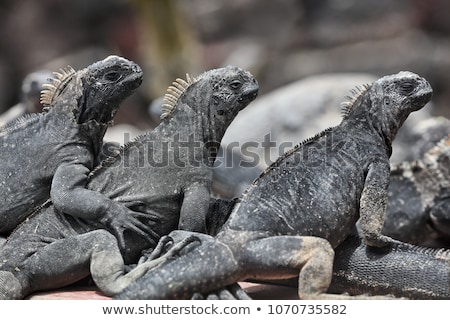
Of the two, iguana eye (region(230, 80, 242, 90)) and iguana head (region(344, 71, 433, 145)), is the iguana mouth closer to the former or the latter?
iguana eye (region(230, 80, 242, 90))

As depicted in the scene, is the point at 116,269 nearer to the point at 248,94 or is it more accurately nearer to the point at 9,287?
the point at 9,287

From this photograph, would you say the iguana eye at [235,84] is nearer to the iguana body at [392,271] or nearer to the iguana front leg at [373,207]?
the iguana front leg at [373,207]

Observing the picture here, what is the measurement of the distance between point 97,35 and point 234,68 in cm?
1542

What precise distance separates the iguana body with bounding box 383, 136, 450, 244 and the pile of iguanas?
2.03 m

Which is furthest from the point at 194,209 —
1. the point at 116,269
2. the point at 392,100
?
the point at 392,100

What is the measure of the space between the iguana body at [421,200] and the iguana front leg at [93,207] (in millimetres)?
2973

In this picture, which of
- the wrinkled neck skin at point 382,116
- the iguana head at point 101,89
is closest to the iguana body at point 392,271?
the wrinkled neck skin at point 382,116

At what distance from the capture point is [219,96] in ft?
15.6

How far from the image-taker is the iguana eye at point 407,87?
485 centimetres

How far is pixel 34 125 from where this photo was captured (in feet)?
16.3

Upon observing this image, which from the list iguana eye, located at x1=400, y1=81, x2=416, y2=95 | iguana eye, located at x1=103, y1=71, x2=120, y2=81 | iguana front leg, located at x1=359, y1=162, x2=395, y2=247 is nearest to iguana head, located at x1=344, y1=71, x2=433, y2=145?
iguana eye, located at x1=400, y1=81, x2=416, y2=95

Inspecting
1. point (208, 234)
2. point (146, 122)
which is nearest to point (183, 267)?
point (208, 234)

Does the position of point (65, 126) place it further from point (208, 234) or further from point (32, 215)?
point (208, 234)

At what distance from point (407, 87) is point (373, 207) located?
0.79m
